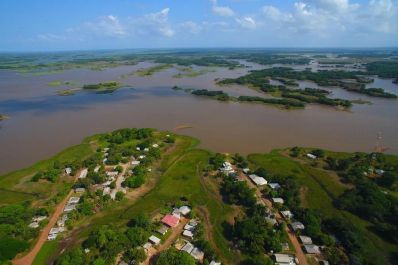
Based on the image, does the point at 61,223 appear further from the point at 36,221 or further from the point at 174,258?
the point at 174,258

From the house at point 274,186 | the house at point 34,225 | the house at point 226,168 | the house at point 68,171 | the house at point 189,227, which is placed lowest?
the house at point 34,225

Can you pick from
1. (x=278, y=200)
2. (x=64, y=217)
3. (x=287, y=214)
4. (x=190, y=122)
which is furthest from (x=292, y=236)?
(x=190, y=122)

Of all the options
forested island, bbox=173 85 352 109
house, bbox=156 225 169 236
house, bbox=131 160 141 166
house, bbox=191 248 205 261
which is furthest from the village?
forested island, bbox=173 85 352 109

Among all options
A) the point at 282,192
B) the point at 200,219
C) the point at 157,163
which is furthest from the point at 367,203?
the point at 157,163

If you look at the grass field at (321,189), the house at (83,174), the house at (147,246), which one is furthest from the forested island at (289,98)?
the house at (147,246)

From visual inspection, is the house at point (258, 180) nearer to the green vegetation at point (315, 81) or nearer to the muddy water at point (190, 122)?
the muddy water at point (190, 122)
